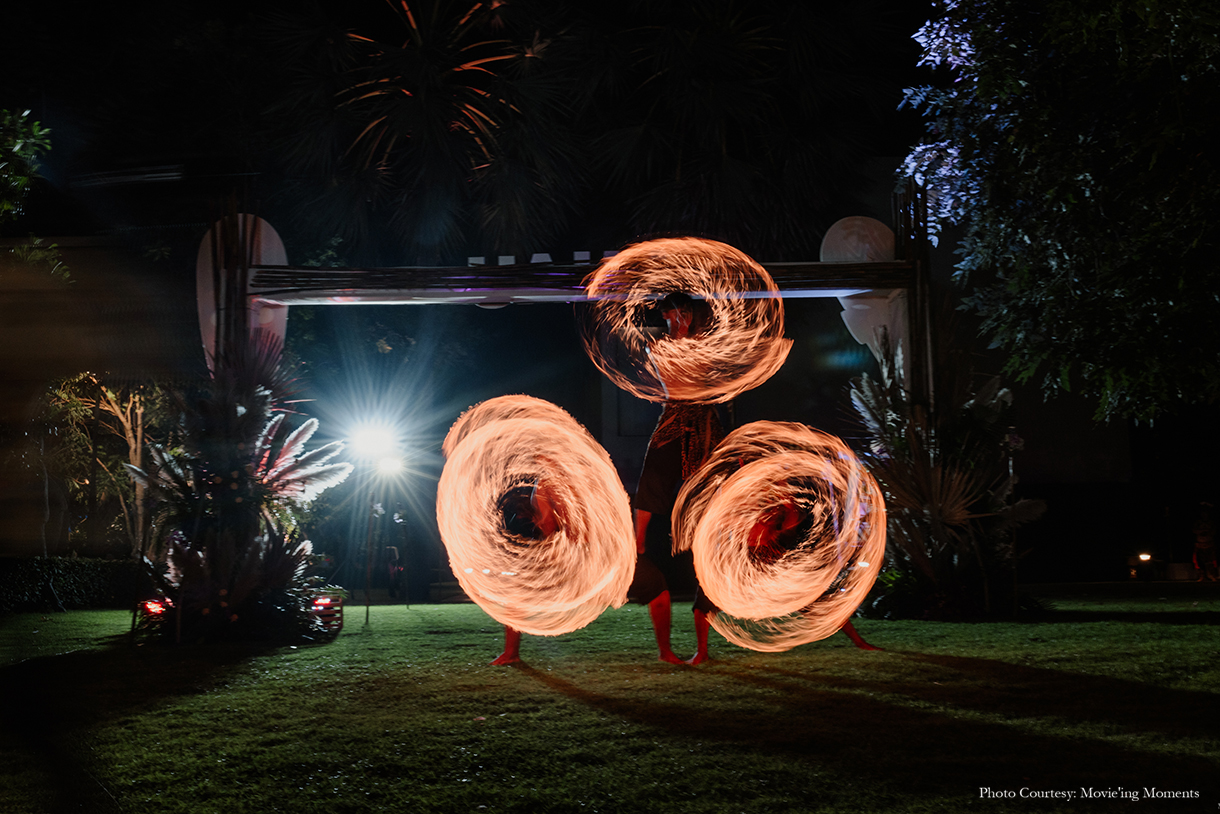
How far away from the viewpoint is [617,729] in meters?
3.74

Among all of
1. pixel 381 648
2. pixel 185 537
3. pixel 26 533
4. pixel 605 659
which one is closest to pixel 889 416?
pixel 605 659

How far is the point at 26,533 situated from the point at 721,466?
4.47 m

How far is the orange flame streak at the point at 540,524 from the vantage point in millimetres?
5949

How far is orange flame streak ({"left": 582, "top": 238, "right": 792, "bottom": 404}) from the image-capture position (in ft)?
21.0

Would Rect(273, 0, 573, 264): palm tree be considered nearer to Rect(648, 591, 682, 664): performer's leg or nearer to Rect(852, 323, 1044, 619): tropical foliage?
Rect(852, 323, 1044, 619): tropical foliage

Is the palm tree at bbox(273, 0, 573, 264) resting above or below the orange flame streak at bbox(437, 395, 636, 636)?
above

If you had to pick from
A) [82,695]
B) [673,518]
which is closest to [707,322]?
[673,518]

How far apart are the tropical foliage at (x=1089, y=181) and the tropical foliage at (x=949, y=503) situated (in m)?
0.81

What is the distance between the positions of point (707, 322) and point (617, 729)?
4469mm

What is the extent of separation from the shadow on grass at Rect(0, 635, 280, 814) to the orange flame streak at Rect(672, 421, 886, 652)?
2990 mm

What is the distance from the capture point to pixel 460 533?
6.44 meters

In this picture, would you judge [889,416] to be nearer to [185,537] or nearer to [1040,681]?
[1040,681]

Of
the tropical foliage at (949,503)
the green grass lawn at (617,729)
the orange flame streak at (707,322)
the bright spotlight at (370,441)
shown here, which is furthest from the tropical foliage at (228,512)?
the bright spotlight at (370,441)

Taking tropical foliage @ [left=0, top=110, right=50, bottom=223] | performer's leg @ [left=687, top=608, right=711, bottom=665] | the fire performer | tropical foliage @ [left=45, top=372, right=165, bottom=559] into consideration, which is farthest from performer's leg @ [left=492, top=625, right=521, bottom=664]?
tropical foliage @ [left=45, top=372, right=165, bottom=559]
